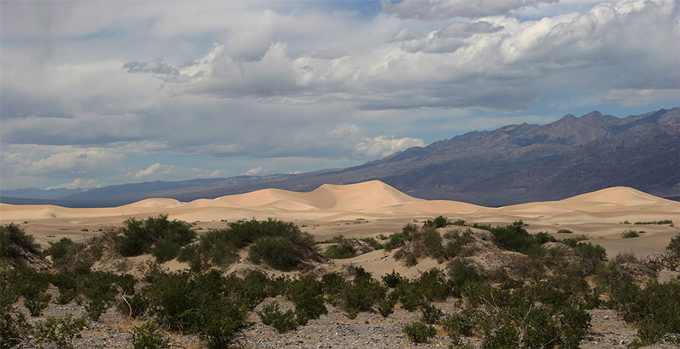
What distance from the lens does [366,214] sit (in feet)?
308

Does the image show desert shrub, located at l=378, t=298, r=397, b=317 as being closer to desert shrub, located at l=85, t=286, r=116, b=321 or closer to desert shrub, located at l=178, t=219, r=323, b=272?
desert shrub, located at l=85, t=286, r=116, b=321

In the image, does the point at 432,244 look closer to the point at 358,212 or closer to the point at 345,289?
the point at 345,289

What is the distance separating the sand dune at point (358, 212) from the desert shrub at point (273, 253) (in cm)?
2393

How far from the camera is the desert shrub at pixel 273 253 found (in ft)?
80.8

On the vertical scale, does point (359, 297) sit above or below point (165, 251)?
below

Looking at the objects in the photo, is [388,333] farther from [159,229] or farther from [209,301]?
[159,229]

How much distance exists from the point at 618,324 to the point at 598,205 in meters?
103

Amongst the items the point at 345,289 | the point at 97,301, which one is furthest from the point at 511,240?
the point at 97,301

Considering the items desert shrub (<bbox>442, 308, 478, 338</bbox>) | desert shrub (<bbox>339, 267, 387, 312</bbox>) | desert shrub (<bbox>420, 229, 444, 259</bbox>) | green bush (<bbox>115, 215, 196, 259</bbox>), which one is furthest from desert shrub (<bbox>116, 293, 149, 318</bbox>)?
desert shrub (<bbox>420, 229, 444, 259</bbox>)

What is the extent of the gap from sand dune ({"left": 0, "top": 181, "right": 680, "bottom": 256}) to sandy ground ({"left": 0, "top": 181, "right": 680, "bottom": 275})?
7 centimetres

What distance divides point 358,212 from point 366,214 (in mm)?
5794

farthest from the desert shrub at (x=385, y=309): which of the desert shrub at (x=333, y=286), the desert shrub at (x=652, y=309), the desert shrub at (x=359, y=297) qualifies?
the desert shrub at (x=652, y=309)

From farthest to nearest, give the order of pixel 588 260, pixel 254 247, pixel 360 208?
1. pixel 360 208
2. pixel 254 247
3. pixel 588 260

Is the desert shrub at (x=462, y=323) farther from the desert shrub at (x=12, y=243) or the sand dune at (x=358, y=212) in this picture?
the sand dune at (x=358, y=212)
